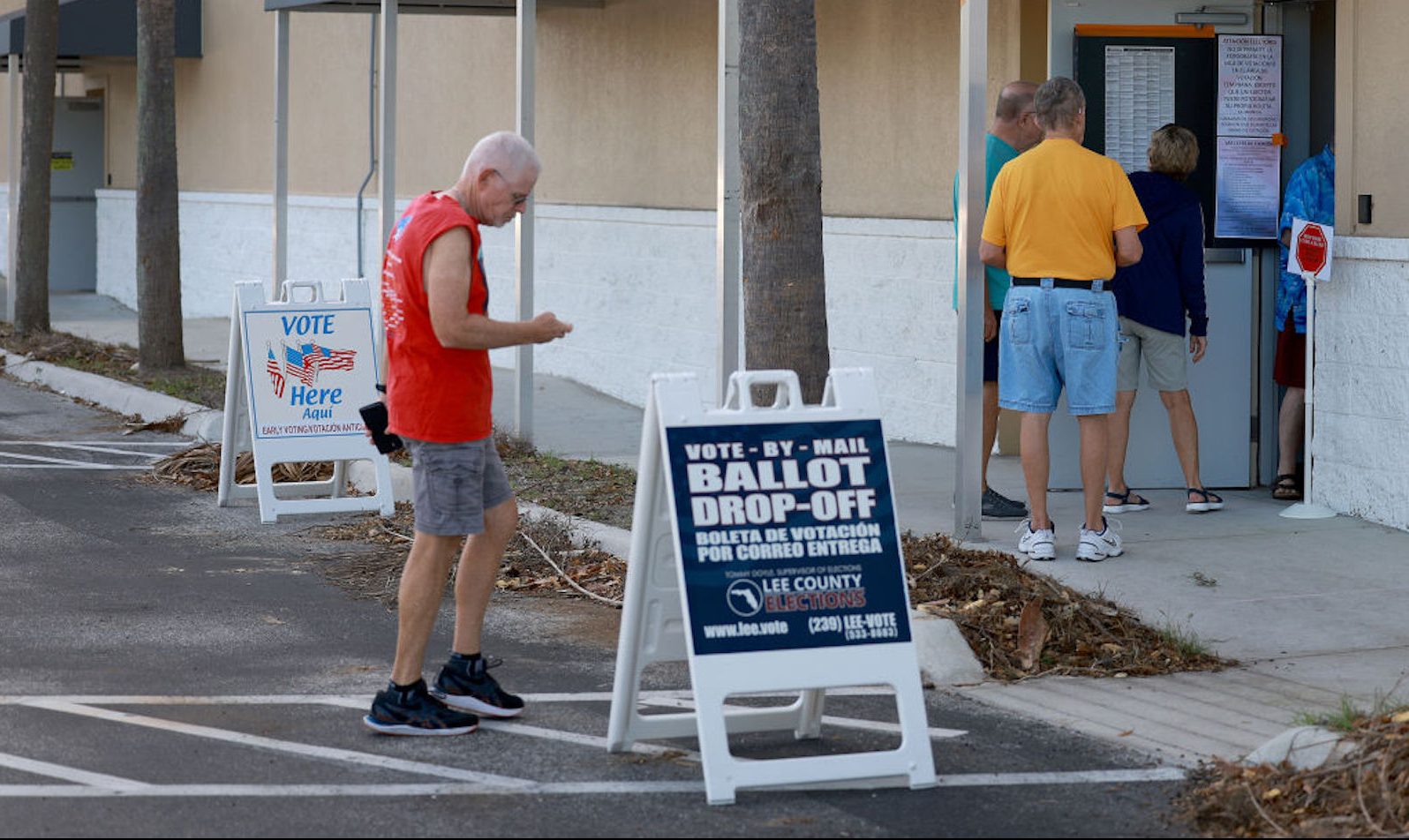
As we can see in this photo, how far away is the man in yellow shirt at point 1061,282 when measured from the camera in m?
8.10

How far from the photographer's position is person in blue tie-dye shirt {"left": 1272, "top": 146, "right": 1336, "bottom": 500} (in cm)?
955

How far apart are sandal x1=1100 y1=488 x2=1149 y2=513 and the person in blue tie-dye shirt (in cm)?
79

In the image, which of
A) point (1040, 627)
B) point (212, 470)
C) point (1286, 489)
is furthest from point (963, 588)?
point (212, 470)

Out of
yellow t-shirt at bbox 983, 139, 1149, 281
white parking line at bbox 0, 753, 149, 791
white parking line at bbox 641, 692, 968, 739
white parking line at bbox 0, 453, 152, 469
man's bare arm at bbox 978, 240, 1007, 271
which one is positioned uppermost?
yellow t-shirt at bbox 983, 139, 1149, 281

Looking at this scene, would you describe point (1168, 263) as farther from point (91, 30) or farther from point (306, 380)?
point (91, 30)

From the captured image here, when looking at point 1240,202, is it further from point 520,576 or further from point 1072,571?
point 520,576

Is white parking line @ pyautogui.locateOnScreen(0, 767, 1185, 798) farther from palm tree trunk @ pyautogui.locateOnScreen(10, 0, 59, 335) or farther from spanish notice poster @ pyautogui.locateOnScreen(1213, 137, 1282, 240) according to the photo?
palm tree trunk @ pyautogui.locateOnScreen(10, 0, 59, 335)

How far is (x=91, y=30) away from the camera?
22.5 metres

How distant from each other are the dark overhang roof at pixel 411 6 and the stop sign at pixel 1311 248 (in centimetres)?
655

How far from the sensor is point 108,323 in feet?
73.3

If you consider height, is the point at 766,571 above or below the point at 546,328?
below

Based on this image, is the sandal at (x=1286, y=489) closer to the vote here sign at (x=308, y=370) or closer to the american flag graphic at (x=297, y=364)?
A: the vote here sign at (x=308, y=370)

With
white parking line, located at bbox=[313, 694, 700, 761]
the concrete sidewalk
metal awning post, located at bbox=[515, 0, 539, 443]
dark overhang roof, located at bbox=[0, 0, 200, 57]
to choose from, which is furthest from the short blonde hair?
dark overhang roof, located at bbox=[0, 0, 200, 57]

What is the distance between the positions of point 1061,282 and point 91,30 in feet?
56.2
